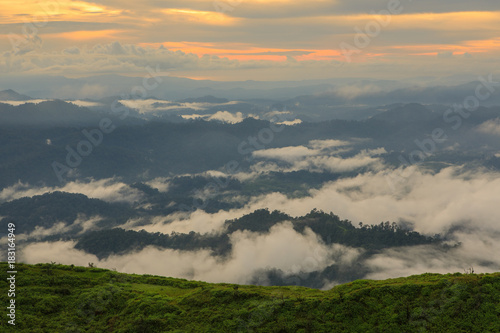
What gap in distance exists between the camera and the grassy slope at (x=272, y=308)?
63.8 metres

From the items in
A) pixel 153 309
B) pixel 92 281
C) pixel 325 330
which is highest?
pixel 92 281

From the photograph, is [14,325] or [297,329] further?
[14,325]

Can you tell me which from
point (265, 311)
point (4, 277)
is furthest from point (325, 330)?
point (4, 277)

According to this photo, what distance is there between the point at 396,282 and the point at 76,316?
5843cm

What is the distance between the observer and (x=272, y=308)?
235ft

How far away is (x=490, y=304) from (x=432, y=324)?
9.28 meters

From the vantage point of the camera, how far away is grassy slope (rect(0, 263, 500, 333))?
63844 mm

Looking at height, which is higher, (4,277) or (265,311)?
(4,277)

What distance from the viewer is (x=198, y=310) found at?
76375mm

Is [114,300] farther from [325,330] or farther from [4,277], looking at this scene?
[325,330]

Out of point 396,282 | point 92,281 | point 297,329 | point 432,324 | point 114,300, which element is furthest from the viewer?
point 92,281

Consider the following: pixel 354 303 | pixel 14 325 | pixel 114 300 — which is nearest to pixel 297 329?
pixel 354 303

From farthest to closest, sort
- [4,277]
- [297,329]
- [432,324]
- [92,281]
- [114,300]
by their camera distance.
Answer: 1. [92,281]
2. [4,277]
3. [114,300]
4. [297,329]
5. [432,324]

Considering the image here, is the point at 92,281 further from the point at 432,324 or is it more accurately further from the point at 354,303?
the point at 432,324
